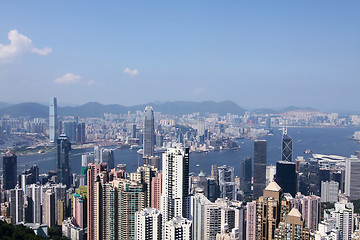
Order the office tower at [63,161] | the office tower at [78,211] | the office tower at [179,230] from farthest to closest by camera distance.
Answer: the office tower at [63,161] → the office tower at [78,211] → the office tower at [179,230]

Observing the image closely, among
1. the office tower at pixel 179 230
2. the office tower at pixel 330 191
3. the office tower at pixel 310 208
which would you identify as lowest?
the office tower at pixel 330 191

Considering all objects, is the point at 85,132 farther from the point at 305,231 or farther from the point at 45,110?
the point at 305,231

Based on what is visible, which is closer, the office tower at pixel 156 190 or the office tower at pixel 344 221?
the office tower at pixel 344 221

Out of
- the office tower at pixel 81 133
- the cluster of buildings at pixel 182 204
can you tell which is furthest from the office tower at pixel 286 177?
the office tower at pixel 81 133

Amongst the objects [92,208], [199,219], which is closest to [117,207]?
[92,208]

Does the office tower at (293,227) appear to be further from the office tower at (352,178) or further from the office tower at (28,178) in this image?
the office tower at (28,178)

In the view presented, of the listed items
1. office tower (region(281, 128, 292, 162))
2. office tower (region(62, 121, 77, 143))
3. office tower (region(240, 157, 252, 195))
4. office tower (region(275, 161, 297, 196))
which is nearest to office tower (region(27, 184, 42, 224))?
office tower (region(240, 157, 252, 195))

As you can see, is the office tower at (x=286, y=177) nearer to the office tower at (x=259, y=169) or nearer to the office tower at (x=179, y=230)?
the office tower at (x=259, y=169)

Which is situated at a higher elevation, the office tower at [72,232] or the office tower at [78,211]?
the office tower at [78,211]

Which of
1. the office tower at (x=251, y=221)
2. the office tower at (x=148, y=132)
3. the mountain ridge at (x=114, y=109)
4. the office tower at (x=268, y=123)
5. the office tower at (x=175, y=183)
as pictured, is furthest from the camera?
the office tower at (x=268, y=123)
